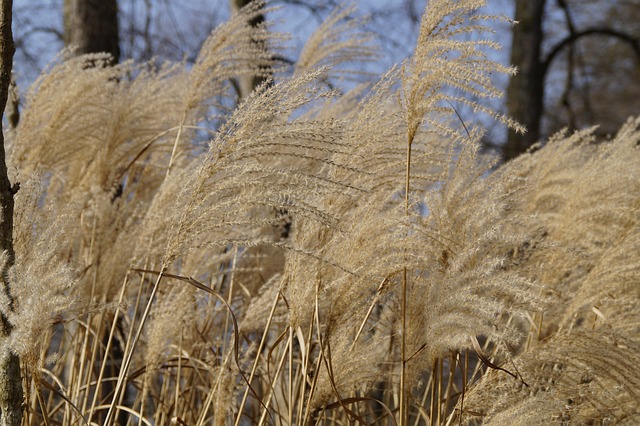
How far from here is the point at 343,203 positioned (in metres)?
2.09

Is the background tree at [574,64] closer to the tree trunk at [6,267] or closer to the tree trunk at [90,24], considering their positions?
the tree trunk at [90,24]

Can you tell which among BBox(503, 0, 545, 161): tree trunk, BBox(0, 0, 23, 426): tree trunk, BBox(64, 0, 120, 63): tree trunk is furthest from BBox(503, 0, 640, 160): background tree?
BBox(0, 0, 23, 426): tree trunk

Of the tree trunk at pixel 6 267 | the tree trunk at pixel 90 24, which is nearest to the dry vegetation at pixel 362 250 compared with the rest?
the tree trunk at pixel 6 267

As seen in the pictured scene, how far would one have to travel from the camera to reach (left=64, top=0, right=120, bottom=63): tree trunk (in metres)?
4.49

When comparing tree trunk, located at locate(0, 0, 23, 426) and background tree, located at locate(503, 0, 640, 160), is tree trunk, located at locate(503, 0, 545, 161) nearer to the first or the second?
background tree, located at locate(503, 0, 640, 160)

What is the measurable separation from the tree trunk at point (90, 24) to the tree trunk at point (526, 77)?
4.00 m

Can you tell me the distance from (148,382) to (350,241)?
0.85 metres

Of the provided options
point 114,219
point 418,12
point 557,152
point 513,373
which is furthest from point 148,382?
point 418,12

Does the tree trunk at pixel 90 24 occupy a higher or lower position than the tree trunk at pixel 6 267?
higher

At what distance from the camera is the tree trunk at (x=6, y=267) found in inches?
67.5

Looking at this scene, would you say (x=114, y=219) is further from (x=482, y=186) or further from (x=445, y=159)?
(x=482, y=186)

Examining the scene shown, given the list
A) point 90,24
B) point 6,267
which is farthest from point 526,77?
point 6,267

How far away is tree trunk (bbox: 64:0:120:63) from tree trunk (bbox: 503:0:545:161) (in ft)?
13.1

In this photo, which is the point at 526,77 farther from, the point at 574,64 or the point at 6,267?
the point at 6,267
